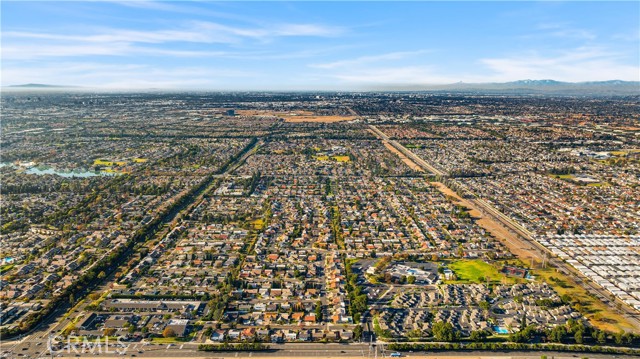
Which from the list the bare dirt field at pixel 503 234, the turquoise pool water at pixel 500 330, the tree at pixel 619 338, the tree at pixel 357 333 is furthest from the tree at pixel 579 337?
the tree at pixel 357 333

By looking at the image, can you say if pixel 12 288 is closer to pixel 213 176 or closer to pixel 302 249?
pixel 302 249

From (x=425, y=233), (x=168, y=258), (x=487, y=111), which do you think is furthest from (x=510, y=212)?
(x=487, y=111)

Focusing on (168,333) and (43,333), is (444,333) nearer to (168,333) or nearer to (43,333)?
(168,333)

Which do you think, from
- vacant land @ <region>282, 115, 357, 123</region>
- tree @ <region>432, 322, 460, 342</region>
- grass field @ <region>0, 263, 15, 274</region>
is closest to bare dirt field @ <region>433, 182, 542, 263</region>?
tree @ <region>432, 322, 460, 342</region>

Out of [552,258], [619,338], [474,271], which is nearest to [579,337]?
[619,338]

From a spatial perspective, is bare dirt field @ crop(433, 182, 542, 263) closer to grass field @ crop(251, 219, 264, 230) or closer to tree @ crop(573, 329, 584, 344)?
tree @ crop(573, 329, 584, 344)

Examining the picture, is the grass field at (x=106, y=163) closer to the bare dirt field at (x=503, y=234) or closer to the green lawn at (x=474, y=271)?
the bare dirt field at (x=503, y=234)

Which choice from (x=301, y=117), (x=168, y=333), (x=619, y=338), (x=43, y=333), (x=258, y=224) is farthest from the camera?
(x=301, y=117)

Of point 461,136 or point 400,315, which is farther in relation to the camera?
point 461,136
